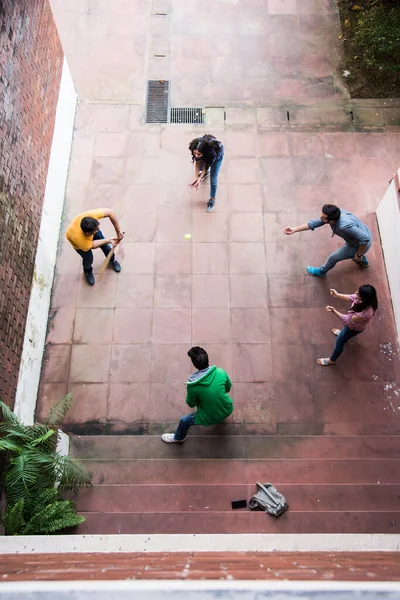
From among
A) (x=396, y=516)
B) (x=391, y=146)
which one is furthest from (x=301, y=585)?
(x=391, y=146)

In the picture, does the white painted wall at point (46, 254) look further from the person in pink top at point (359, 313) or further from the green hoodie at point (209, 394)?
the person in pink top at point (359, 313)

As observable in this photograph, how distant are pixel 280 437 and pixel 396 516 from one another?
4.60 ft

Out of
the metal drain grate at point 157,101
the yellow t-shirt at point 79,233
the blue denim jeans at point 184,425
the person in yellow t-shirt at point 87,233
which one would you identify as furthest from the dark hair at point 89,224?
the metal drain grate at point 157,101

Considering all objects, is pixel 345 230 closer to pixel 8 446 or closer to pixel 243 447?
pixel 243 447

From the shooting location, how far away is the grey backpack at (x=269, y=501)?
15.8 ft

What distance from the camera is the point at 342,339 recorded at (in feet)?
17.5

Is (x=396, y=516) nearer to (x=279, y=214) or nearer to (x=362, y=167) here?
(x=279, y=214)

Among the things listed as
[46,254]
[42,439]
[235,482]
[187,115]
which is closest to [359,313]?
[235,482]

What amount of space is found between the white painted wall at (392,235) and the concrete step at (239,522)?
7.38 ft

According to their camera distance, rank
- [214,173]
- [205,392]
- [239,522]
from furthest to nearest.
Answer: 1. [214,173]
2. [239,522]
3. [205,392]

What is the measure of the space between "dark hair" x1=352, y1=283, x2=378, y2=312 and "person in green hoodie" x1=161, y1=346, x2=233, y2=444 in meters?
1.52

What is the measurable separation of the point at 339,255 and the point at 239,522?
3296 mm

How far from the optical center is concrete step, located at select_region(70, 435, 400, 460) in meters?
5.30

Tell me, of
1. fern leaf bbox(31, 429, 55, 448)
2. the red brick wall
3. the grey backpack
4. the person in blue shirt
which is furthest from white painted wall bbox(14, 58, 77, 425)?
the person in blue shirt
